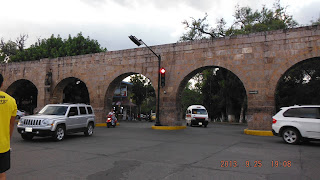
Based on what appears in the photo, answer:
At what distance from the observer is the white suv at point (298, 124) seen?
9836 mm

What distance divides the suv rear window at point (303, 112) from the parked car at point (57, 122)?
29.7 ft

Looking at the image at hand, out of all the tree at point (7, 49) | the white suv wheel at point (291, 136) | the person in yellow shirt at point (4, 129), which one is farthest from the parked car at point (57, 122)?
the tree at point (7, 49)

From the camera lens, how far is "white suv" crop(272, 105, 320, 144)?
984 centimetres

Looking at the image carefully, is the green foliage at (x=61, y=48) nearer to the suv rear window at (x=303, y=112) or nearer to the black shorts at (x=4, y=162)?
the suv rear window at (x=303, y=112)

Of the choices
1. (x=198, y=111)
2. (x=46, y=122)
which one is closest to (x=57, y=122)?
(x=46, y=122)

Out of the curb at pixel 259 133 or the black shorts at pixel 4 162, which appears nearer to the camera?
the black shorts at pixel 4 162

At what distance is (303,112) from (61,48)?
26883 millimetres

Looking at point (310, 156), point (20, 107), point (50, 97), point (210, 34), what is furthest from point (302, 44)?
point (20, 107)

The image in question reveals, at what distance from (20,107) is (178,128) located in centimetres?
2428

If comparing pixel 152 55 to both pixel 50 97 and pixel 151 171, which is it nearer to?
pixel 50 97

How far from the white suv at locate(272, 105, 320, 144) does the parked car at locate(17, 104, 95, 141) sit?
868 cm

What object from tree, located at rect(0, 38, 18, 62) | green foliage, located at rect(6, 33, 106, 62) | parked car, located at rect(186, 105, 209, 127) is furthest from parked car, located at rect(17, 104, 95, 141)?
tree, located at rect(0, 38, 18, 62)

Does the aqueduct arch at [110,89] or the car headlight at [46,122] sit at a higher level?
the aqueduct arch at [110,89]

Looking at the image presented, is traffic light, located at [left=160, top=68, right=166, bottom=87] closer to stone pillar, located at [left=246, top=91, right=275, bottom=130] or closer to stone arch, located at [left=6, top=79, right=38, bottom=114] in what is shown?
stone pillar, located at [left=246, top=91, right=275, bottom=130]
